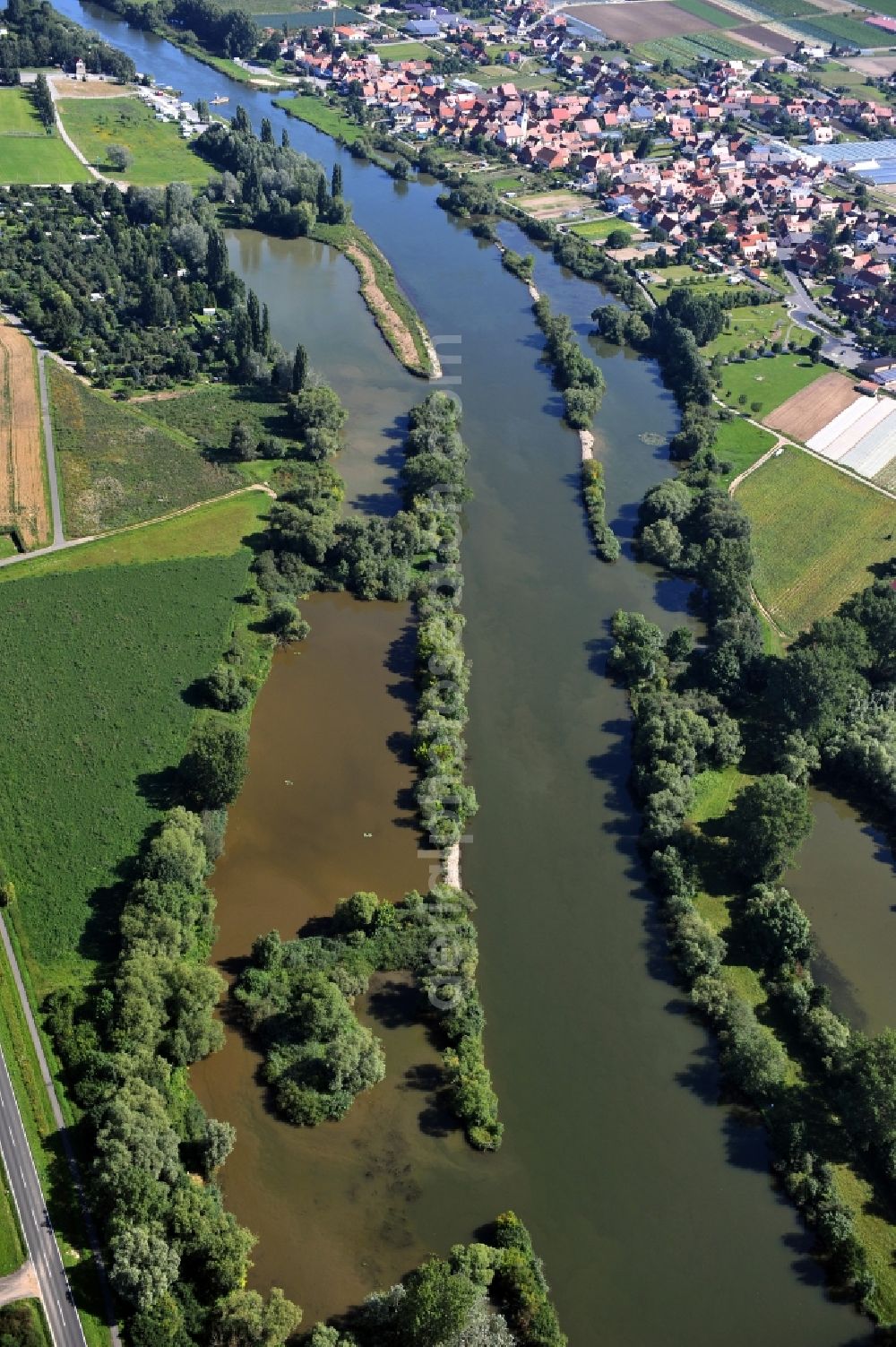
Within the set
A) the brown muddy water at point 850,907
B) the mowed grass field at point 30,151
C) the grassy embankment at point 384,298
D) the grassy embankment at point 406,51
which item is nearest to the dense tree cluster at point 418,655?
the grassy embankment at point 384,298

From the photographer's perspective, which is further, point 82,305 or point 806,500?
point 82,305

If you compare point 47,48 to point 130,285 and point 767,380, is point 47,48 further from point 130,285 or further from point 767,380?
point 767,380

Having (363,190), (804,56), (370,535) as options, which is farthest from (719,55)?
(370,535)

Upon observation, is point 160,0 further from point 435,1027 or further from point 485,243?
point 435,1027

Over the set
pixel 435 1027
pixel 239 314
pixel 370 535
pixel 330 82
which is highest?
pixel 330 82

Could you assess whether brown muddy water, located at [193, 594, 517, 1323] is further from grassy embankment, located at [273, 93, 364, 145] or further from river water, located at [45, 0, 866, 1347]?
grassy embankment, located at [273, 93, 364, 145]

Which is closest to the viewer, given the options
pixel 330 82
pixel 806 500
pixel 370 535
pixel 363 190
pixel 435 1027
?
pixel 435 1027

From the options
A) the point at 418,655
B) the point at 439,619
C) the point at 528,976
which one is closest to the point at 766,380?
the point at 439,619
